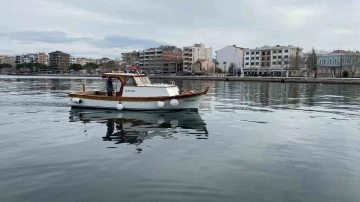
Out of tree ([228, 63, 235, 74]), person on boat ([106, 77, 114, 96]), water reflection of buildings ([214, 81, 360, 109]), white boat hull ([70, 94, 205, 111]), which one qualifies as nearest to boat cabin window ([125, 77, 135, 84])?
white boat hull ([70, 94, 205, 111])

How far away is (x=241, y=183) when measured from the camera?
8227 millimetres

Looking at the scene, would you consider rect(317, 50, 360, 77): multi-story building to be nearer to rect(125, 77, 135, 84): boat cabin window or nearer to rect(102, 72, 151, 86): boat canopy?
rect(102, 72, 151, 86): boat canopy

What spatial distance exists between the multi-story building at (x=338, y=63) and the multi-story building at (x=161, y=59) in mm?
76705

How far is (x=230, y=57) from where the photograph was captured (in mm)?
149375

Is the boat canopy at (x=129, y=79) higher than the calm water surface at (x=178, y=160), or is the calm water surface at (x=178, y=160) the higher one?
the boat canopy at (x=129, y=79)

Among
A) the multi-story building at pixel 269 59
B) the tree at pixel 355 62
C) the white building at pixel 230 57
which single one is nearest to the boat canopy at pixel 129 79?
the tree at pixel 355 62

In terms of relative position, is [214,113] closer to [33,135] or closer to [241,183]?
Answer: [33,135]

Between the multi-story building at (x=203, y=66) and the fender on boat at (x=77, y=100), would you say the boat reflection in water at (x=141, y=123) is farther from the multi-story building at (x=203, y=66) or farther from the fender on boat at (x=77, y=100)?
the multi-story building at (x=203, y=66)

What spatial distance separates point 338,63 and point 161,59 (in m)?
92.0

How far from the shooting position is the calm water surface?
7605mm

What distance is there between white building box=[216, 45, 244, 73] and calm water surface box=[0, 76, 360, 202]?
126 meters

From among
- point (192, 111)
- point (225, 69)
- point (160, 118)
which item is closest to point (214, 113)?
point (192, 111)

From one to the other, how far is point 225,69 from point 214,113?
5174 inches

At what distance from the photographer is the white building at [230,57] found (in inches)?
5723
